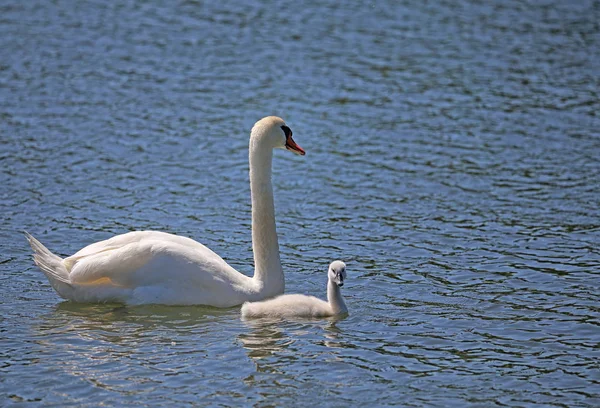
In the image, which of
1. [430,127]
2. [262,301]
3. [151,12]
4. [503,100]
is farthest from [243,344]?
[151,12]

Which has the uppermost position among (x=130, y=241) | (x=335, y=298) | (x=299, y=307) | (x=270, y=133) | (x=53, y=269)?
(x=270, y=133)

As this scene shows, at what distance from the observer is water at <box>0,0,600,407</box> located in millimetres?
9312

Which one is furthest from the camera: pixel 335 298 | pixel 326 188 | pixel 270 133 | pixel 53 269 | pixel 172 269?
pixel 326 188

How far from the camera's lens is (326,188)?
15.2m

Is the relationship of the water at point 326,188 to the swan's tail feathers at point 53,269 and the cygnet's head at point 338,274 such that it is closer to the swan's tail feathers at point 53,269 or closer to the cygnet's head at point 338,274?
the swan's tail feathers at point 53,269

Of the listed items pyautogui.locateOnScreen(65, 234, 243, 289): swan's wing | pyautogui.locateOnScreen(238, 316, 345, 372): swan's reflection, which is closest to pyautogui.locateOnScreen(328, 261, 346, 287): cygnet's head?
pyautogui.locateOnScreen(238, 316, 345, 372): swan's reflection

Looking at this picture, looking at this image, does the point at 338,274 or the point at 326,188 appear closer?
the point at 338,274

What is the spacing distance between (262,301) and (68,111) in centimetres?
833

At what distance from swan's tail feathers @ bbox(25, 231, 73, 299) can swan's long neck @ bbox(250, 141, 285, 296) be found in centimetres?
186

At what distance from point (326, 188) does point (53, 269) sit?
16.9 ft

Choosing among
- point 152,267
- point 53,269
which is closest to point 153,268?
point 152,267

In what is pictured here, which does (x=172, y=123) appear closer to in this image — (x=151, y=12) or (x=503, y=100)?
(x=503, y=100)

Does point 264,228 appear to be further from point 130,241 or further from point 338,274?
point 130,241

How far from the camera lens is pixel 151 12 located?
24266 millimetres
